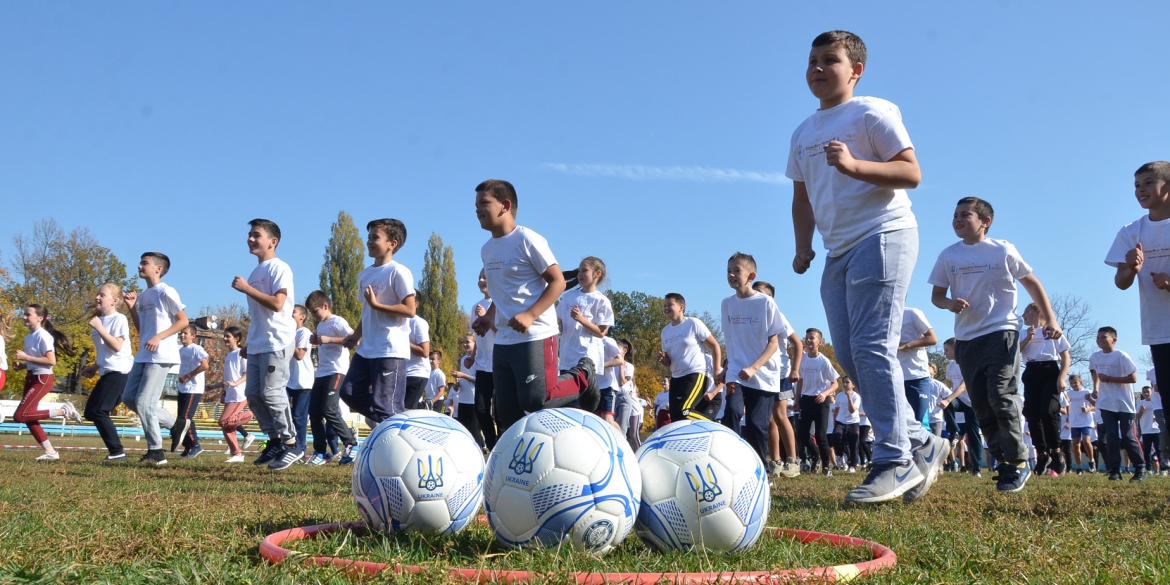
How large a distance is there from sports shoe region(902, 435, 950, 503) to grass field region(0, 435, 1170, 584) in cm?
14

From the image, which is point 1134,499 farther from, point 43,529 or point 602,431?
point 43,529

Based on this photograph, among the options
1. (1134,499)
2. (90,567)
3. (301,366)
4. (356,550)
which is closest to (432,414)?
(356,550)

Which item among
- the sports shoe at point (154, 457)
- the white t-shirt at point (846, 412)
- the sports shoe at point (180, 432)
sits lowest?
the white t-shirt at point (846, 412)

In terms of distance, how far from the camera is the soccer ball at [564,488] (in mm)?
3004

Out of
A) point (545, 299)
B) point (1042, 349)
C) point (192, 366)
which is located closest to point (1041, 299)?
point (545, 299)

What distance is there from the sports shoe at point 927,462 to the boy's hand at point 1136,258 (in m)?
1.90

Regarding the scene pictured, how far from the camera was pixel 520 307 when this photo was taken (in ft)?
19.9

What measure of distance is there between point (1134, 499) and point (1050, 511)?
1.87m

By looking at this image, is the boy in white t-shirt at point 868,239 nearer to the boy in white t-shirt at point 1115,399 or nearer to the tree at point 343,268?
the boy in white t-shirt at point 1115,399

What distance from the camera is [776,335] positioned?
9.59 m

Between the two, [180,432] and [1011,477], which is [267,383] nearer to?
[180,432]

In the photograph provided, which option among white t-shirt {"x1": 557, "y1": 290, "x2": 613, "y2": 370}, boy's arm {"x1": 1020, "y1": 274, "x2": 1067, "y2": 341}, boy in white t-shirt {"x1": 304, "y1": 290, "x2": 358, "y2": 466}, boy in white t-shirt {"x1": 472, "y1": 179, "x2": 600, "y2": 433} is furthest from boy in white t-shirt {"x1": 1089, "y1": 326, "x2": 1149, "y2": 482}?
boy in white t-shirt {"x1": 304, "y1": 290, "x2": 358, "y2": 466}

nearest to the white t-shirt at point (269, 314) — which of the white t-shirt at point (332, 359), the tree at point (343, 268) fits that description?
the white t-shirt at point (332, 359)

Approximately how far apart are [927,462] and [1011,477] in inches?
84.4
